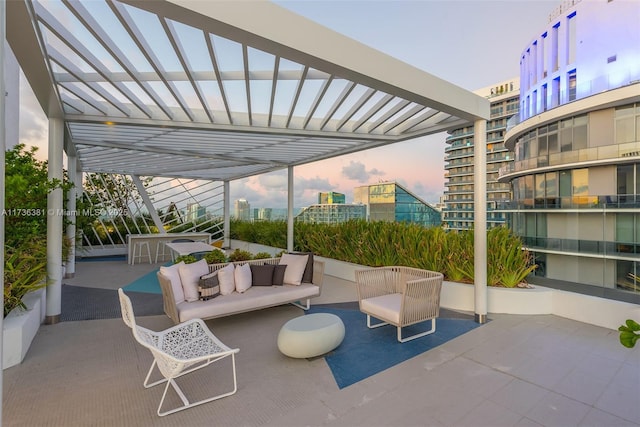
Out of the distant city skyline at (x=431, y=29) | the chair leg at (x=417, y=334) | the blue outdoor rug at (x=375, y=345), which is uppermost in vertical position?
the distant city skyline at (x=431, y=29)

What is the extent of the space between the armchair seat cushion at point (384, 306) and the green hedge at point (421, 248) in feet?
5.45

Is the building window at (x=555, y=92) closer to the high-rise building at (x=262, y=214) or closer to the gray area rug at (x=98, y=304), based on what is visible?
the high-rise building at (x=262, y=214)

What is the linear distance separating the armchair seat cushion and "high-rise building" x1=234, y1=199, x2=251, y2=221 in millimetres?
11022

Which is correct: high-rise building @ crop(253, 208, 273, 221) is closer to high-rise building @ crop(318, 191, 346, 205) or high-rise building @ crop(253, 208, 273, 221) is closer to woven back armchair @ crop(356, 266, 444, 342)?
high-rise building @ crop(318, 191, 346, 205)

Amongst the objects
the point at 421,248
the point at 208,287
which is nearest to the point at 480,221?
the point at 421,248

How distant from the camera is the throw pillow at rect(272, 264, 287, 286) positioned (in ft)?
17.4

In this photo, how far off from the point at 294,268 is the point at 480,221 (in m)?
3.13

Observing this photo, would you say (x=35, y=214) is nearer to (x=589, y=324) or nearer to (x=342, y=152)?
(x=342, y=152)

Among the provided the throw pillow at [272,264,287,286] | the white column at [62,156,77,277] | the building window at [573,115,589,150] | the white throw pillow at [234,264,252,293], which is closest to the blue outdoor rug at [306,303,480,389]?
the throw pillow at [272,264,287,286]

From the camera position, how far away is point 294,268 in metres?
5.44

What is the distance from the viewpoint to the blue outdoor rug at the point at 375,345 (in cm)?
330

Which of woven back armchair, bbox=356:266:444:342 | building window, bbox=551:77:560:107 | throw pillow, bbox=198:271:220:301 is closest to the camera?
woven back armchair, bbox=356:266:444:342

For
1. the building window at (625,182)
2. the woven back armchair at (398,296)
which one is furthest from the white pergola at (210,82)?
the building window at (625,182)

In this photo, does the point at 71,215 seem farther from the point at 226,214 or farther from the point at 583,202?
the point at 583,202
